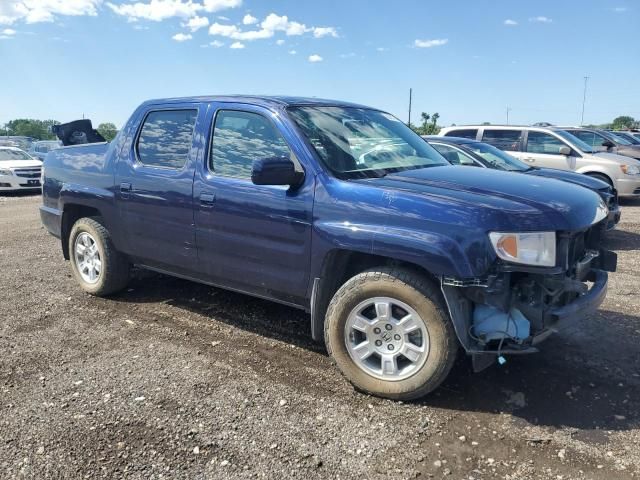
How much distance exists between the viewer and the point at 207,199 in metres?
4.24

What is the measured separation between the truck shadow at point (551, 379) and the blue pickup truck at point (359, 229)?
37 centimetres

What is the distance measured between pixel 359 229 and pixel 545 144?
9.84 meters

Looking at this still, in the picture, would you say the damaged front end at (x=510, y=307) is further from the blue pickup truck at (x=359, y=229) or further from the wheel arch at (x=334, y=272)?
the wheel arch at (x=334, y=272)

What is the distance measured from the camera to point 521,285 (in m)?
3.30

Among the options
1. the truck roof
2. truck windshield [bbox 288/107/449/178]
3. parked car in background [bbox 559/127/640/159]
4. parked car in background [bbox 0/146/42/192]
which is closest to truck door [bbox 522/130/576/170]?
parked car in background [bbox 559/127/640/159]

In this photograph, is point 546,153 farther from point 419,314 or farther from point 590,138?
point 419,314

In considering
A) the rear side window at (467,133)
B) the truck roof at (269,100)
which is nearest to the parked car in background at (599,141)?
the rear side window at (467,133)

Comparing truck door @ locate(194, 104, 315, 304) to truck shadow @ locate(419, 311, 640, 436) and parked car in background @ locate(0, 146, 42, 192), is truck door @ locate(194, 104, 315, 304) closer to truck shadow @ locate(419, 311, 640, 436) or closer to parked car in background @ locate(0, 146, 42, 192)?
truck shadow @ locate(419, 311, 640, 436)

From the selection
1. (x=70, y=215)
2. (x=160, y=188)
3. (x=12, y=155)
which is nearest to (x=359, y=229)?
(x=160, y=188)

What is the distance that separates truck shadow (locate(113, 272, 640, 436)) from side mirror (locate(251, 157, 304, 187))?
4.69ft

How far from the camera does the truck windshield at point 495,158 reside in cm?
868

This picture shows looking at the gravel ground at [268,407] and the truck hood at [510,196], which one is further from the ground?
the truck hood at [510,196]

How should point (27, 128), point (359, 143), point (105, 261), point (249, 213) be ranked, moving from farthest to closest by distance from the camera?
point (27, 128)
point (105, 261)
point (359, 143)
point (249, 213)

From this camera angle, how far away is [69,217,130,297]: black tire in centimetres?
527
